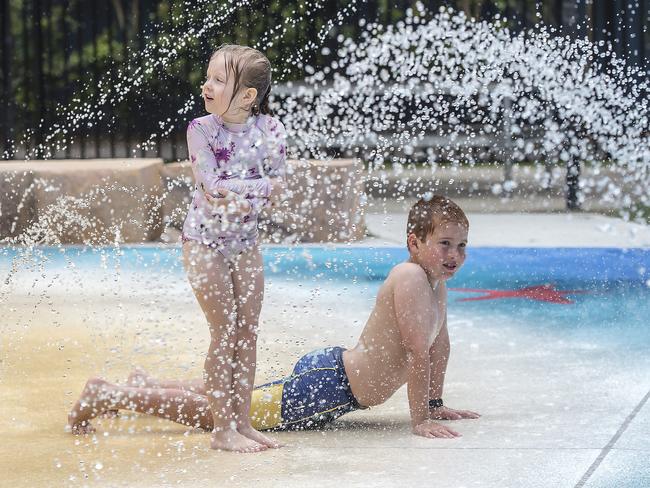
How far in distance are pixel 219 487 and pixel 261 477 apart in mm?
158

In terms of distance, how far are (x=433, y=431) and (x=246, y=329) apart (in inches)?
26.7

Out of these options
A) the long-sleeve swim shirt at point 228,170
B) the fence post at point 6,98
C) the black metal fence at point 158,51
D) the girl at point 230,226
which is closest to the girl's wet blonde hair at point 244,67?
the girl at point 230,226

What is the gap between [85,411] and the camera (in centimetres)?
442

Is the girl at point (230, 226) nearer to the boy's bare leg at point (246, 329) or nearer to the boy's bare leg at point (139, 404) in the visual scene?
the boy's bare leg at point (246, 329)

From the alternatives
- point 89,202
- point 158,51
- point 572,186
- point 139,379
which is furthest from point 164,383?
point 158,51

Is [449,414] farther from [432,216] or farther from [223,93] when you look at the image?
[223,93]

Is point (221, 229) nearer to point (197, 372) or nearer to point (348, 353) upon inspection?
point (348, 353)

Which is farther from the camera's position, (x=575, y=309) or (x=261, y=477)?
(x=575, y=309)

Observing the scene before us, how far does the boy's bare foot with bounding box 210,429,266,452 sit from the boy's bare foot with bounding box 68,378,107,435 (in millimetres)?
471

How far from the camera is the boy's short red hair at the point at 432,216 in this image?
4.29 metres

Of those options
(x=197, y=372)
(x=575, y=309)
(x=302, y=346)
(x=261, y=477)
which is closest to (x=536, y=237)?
(x=575, y=309)

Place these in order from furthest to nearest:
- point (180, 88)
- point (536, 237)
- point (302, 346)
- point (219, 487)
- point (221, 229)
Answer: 1. point (180, 88)
2. point (536, 237)
3. point (302, 346)
4. point (221, 229)
5. point (219, 487)

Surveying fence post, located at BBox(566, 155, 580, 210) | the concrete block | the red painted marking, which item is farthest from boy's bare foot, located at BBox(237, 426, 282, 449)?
fence post, located at BBox(566, 155, 580, 210)

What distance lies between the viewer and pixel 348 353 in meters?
4.45
